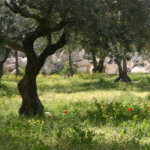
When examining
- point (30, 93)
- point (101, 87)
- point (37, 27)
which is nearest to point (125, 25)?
point (37, 27)

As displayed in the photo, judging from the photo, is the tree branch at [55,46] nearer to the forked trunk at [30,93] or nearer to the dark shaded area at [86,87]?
the forked trunk at [30,93]

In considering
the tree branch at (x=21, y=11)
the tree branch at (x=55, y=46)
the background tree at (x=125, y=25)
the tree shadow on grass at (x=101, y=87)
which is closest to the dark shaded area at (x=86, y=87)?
the tree shadow on grass at (x=101, y=87)

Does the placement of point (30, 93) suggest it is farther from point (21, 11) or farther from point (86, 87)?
point (86, 87)

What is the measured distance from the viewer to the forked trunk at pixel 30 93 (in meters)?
11.6

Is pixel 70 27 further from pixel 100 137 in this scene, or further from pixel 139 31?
pixel 100 137

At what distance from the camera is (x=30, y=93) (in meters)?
11.7

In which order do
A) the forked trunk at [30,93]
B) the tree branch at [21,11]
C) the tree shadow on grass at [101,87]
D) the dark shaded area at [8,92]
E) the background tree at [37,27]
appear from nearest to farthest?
1. the background tree at [37,27]
2. the tree branch at [21,11]
3. the forked trunk at [30,93]
4. the dark shaded area at [8,92]
5. the tree shadow on grass at [101,87]

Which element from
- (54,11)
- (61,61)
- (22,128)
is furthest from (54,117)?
(61,61)

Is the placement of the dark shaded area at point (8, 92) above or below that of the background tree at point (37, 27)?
below

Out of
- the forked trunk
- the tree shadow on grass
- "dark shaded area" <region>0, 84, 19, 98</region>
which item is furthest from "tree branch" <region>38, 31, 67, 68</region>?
the tree shadow on grass

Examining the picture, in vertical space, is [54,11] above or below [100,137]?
above

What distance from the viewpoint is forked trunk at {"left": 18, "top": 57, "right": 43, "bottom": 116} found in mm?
11586

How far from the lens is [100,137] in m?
7.71

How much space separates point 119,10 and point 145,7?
86 centimetres
